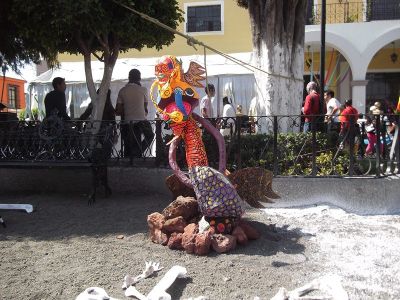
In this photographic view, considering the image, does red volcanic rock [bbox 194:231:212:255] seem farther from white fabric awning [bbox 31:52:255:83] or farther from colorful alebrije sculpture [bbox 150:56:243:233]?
white fabric awning [bbox 31:52:255:83]

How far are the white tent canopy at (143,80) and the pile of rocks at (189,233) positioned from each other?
724cm

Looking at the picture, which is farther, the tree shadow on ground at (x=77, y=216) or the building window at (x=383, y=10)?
the building window at (x=383, y=10)

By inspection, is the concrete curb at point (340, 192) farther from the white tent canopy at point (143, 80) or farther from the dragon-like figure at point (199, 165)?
the white tent canopy at point (143, 80)

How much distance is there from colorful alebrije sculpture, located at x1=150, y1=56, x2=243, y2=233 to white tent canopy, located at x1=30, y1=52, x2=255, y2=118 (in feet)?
23.3

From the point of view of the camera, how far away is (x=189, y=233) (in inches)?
166

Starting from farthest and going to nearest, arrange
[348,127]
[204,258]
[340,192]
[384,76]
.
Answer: [384,76] < [348,127] < [340,192] < [204,258]

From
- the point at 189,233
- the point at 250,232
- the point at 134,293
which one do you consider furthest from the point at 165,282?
the point at 250,232

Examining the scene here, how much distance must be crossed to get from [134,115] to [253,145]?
2.53 m

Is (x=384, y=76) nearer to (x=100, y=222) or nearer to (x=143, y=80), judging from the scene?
(x=143, y=80)

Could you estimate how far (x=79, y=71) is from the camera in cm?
1349

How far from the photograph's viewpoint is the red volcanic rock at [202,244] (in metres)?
4.06

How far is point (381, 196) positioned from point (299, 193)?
0.99 m

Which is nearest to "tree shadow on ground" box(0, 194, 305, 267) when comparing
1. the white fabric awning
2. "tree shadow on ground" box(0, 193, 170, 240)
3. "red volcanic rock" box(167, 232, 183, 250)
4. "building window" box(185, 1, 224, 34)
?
"tree shadow on ground" box(0, 193, 170, 240)

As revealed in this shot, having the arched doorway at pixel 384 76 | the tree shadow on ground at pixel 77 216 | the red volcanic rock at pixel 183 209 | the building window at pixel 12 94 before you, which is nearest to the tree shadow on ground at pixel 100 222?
the tree shadow on ground at pixel 77 216
